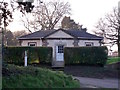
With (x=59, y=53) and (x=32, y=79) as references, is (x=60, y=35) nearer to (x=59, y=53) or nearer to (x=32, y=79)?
(x=59, y=53)

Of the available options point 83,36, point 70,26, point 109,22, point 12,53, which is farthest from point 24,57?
point 70,26

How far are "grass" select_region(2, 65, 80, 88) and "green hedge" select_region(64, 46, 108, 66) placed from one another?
13.2 metres

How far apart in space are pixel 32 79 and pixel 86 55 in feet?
51.7

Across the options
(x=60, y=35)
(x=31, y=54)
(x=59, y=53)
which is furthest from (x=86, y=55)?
(x=60, y=35)

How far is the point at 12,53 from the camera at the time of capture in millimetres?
28516

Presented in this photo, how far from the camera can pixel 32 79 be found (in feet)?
40.3

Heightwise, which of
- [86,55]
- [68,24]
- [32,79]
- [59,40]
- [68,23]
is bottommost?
[32,79]

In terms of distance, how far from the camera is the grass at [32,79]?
11.5 metres

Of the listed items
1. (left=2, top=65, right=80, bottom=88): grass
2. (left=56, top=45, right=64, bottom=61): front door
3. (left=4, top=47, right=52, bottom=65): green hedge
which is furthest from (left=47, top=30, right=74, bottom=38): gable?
(left=2, top=65, right=80, bottom=88): grass

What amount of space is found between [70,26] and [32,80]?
51739 millimetres

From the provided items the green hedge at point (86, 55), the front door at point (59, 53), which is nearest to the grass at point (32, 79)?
the green hedge at point (86, 55)

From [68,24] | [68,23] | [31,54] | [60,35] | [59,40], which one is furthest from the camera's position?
[68,24]

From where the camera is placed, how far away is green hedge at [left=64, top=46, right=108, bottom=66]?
89.0 feet

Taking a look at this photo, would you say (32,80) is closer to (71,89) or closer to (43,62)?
(71,89)
